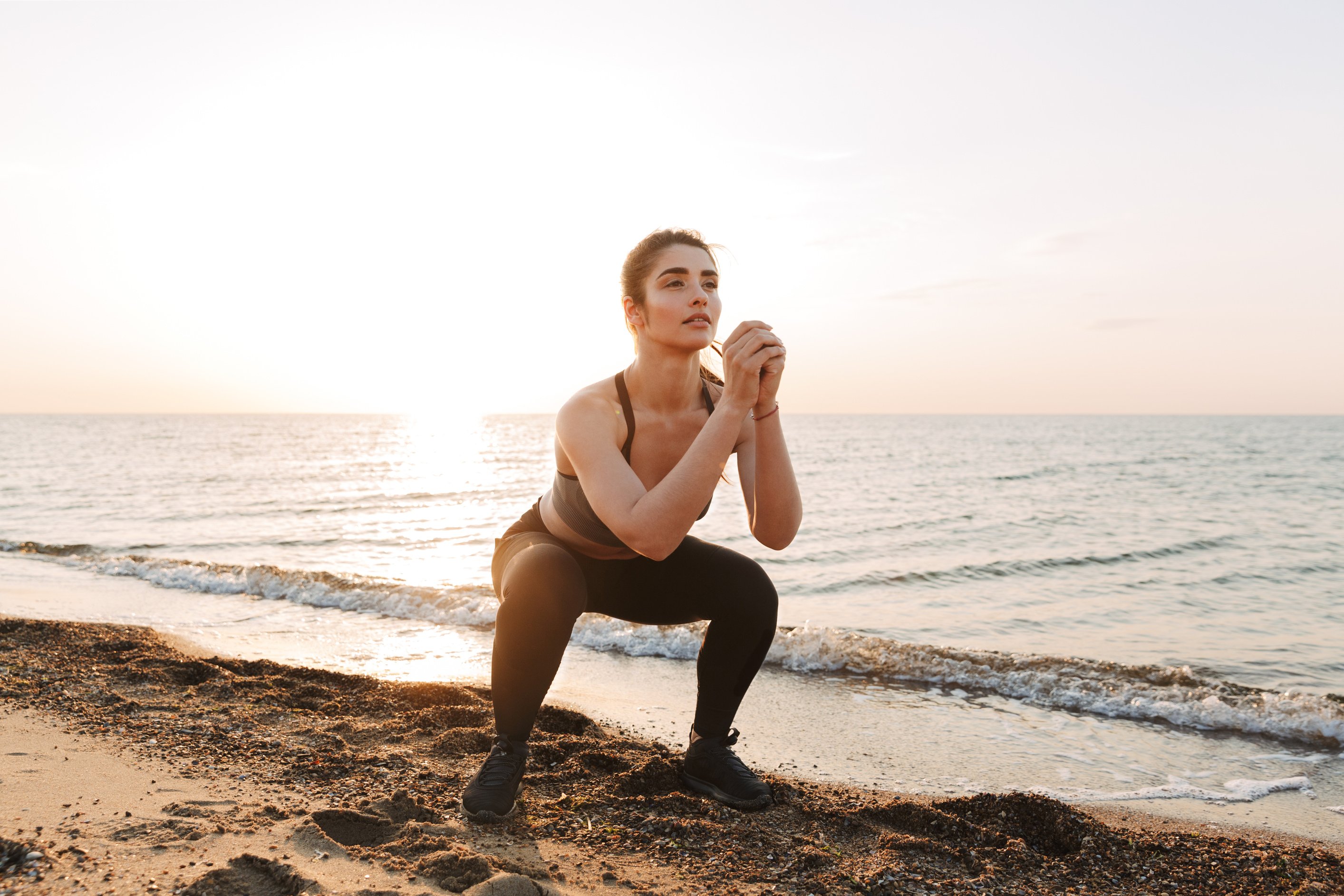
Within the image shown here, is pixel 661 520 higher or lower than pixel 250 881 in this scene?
higher

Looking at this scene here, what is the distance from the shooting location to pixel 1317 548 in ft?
40.8

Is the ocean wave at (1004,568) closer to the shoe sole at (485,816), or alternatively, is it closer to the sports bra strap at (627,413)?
the sports bra strap at (627,413)

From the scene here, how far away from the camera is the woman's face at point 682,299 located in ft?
9.34

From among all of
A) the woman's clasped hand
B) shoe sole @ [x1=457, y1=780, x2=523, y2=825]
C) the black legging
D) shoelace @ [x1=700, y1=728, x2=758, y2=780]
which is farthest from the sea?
the woman's clasped hand

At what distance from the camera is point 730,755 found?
3.03 m

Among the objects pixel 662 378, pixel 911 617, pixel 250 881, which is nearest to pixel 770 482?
pixel 662 378

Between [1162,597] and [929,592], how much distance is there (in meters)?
2.60

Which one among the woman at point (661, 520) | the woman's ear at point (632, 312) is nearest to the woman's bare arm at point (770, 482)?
the woman at point (661, 520)

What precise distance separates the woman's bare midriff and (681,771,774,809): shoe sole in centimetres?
89

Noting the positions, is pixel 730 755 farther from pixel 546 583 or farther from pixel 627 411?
pixel 627 411

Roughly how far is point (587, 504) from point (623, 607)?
1.62 ft

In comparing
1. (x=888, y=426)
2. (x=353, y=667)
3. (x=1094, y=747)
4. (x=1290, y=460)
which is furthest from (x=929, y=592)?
(x=888, y=426)

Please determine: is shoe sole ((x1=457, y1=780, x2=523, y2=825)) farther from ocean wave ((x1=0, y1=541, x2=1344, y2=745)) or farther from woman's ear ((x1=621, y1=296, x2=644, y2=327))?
ocean wave ((x1=0, y1=541, x2=1344, y2=745))

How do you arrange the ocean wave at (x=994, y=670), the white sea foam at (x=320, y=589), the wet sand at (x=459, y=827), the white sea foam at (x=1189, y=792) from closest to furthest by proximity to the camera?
the wet sand at (x=459, y=827), the white sea foam at (x=1189, y=792), the ocean wave at (x=994, y=670), the white sea foam at (x=320, y=589)
